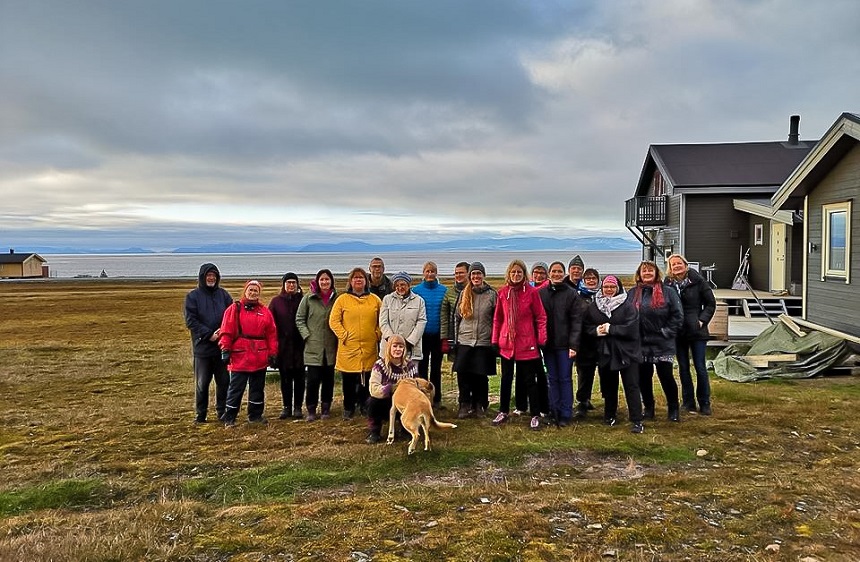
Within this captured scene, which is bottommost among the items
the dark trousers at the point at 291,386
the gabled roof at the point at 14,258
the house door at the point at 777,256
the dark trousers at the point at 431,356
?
the dark trousers at the point at 291,386

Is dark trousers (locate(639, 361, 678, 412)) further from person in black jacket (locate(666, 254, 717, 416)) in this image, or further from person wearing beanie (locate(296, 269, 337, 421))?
person wearing beanie (locate(296, 269, 337, 421))

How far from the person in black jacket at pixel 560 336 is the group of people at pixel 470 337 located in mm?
12

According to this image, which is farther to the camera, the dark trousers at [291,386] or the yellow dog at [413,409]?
Result: the dark trousers at [291,386]

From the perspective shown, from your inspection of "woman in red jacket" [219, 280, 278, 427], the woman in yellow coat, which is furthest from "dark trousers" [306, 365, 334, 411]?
"woman in red jacket" [219, 280, 278, 427]

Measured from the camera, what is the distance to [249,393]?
6.42m

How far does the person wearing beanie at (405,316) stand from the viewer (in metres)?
6.00

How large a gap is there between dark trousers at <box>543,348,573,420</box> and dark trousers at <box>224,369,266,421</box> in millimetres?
3295

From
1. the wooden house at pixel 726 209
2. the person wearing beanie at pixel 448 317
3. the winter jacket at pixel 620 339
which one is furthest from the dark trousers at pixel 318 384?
the wooden house at pixel 726 209

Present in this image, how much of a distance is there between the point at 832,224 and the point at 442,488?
9.37 meters

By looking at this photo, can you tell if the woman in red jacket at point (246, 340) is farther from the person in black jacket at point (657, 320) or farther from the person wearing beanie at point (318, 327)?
the person in black jacket at point (657, 320)

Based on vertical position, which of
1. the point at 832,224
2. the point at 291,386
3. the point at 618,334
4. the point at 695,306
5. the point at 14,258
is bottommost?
the point at 291,386

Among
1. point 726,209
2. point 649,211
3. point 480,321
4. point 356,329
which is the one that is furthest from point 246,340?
point 649,211

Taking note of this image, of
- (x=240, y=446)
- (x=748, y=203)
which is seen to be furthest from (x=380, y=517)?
(x=748, y=203)

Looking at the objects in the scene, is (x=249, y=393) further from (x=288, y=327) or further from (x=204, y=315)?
(x=204, y=315)
